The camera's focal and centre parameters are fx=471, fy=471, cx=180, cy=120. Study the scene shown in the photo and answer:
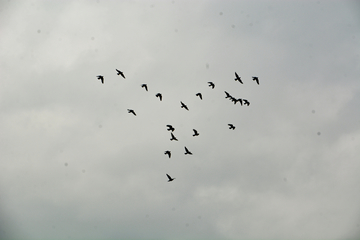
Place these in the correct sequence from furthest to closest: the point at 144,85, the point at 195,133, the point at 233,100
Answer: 1. the point at 233,100
2. the point at 195,133
3. the point at 144,85

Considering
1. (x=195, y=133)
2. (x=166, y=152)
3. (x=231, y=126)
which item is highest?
A: (x=231, y=126)

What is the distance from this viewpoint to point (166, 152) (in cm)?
9438

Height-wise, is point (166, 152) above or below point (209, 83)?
below

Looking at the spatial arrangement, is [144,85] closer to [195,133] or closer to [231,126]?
[195,133]

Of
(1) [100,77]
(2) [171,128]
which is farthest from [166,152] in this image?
(1) [100,77]

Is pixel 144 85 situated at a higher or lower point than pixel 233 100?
lower

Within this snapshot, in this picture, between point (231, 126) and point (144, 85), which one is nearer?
point (144, 85)

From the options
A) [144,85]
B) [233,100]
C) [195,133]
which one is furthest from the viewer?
[233,100]

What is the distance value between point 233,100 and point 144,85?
916 inches

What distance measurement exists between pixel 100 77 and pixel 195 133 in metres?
22.9

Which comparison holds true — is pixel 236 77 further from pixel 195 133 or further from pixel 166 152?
pixel 166 152

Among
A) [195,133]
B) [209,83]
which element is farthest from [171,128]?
[209,83]

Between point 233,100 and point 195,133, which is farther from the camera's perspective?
point 233,100

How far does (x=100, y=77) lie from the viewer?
95750 millimetres
